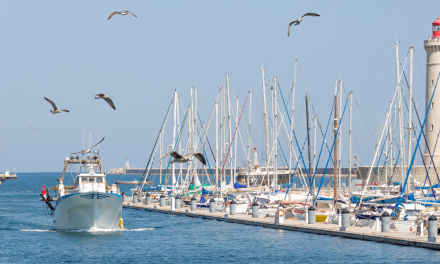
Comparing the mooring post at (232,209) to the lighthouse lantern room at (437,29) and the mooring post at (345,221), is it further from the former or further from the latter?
the lighthouse lantern room at (437,29)

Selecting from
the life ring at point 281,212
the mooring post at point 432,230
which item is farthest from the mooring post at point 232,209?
the mooring post at point 432,230

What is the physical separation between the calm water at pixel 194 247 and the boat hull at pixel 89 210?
0.74 m

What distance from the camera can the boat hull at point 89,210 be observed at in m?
42.1

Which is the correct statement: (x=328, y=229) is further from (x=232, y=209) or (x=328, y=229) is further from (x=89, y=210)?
(x=89, y=210)

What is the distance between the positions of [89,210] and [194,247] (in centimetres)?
833

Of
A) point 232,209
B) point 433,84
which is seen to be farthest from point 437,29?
point 232,209

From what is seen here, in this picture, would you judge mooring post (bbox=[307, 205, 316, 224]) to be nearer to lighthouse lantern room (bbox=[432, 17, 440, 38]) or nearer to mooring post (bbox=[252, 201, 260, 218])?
mooring post (bbox=[252, 201, 260, 218])

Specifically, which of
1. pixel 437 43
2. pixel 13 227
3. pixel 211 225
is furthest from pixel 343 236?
pixel 437 43

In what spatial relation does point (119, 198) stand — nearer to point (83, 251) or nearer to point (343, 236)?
point (83, 251)

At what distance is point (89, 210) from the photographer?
4244cm

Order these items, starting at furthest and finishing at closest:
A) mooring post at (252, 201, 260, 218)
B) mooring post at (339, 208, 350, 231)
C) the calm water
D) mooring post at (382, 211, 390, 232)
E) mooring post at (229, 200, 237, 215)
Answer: mooring post at (229, 200, 237, 215) < mooring post at (252, 201, 260, 218) < mooring post at (339, 208, 350, 231) < mooring post at (382, 211, 390, 232) < the calm water

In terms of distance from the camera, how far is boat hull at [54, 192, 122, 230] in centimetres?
4212

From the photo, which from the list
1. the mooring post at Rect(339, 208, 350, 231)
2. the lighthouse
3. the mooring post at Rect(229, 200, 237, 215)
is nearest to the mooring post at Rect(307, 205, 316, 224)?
the mooring post at Rect(339, 208, 350, 231)

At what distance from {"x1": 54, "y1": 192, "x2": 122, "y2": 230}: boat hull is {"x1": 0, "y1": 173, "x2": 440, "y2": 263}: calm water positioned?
0.74m
